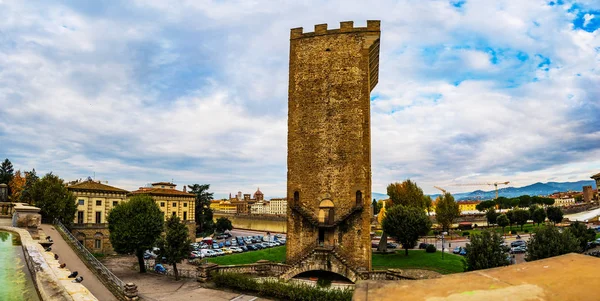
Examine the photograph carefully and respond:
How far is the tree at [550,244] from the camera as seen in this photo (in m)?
23.6

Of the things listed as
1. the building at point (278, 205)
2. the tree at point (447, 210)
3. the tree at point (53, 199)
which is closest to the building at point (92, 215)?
the tree at point (53, 199)

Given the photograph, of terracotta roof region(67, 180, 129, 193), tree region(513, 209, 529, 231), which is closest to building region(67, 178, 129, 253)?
terracotta roof region(67, 180, 129, 193)

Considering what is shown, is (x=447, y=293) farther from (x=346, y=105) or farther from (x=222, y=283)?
(x=346, y=105)

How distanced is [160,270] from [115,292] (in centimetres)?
1520

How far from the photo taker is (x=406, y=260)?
37.5m

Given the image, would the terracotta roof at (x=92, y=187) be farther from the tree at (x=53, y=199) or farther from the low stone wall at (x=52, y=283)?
the low stone wall at (x=52, y=283)

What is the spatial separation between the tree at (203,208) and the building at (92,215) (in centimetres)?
1877

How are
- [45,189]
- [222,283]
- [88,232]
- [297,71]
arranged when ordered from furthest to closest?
[88,232]
[45,189]
[297,71]
[222,283]

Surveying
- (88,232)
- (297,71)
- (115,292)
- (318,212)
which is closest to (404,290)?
(115,292)

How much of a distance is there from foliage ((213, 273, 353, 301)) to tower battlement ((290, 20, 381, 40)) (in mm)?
19840

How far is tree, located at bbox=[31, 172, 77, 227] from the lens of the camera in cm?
3578

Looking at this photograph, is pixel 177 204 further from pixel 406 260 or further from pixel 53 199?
pixel 406 260

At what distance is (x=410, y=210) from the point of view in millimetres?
41156

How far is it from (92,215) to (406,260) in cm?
3678
